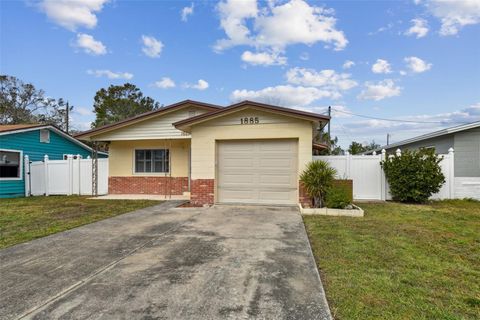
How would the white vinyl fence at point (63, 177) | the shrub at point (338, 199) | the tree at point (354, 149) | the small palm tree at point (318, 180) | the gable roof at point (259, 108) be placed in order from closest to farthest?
the shrub at point (338, 199) < the small palm tree at point (318, 180) < the gable roof at point (259, 108) < the white vinyl fence at point (63, 177) < the tree at point (354, 149)

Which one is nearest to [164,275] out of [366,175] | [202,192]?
[202,192]

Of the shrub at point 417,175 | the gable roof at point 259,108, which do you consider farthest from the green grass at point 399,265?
the gable roof at point 259,108

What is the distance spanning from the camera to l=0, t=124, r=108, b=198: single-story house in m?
14.1

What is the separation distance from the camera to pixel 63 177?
48.7 feet

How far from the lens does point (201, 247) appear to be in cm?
506

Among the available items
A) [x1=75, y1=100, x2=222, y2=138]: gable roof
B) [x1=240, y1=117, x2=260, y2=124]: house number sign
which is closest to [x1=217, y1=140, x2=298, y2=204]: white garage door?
[x1=240, y1=117, x2=260, y2=124]: house number sign

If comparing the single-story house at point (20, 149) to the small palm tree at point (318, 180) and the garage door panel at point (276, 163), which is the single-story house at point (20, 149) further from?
the small palm tree at point (318, 180)

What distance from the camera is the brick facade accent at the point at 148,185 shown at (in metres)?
13.3

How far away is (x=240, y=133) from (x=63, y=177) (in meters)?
10.7

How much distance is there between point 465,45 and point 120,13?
586 inches

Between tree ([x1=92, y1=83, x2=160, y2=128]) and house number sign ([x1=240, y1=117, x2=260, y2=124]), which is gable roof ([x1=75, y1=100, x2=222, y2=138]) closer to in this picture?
house number sign ([x1=240, y1=117, x2=260, y2=124])

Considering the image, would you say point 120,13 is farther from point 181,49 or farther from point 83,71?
point 83,71

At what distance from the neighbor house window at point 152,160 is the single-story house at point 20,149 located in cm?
655

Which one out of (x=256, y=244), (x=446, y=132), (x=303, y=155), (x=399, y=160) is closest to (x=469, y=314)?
(x=256, y=244)
